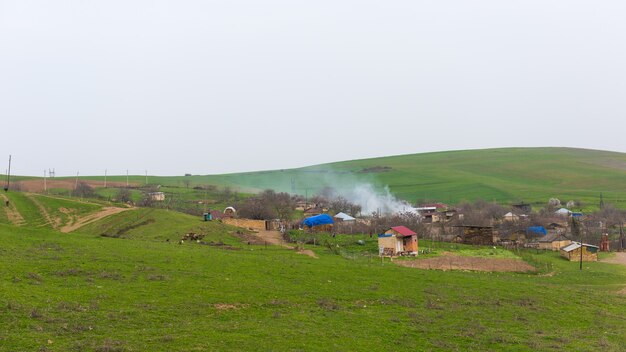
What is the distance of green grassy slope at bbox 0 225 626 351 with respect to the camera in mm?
18750

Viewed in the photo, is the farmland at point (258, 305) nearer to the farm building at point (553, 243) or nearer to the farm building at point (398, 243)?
the farm building at point (398, 243)

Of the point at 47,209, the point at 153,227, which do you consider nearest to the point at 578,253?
the point at 153,227

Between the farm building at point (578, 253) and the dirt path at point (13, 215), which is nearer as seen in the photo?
the dirt path at point (13, 215)

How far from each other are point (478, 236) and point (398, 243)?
2131cm

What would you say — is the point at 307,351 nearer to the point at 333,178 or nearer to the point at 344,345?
the point at 344,345

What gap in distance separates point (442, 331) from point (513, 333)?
3.00 metres

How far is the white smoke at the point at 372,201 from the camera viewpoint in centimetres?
11782

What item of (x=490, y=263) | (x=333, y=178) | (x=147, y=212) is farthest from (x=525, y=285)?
(x=333, y=178)

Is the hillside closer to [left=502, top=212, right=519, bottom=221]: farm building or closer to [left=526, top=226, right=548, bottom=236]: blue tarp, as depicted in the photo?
[left=526, top=226, right=548, bottom=236]: blue tarp

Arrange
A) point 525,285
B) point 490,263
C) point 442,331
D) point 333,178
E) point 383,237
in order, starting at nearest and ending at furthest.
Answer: point 442,331 → point 525,285 → point 490,263 → point 383,237 → point 333,178

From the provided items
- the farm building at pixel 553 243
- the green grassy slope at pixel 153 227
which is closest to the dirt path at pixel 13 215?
the green grassy slope at pixel 153 227

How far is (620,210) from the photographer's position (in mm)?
115125

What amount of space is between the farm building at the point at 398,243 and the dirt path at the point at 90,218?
28.5 meters

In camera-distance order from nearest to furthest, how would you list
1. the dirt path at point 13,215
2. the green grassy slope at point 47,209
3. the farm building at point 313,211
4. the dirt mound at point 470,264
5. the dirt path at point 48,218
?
the dirt mound at point 470,264, the dirt path at point 13,215, the dirt path at point 48,218, the green grassy slope at point 47,209, the farm building at point 313,211
